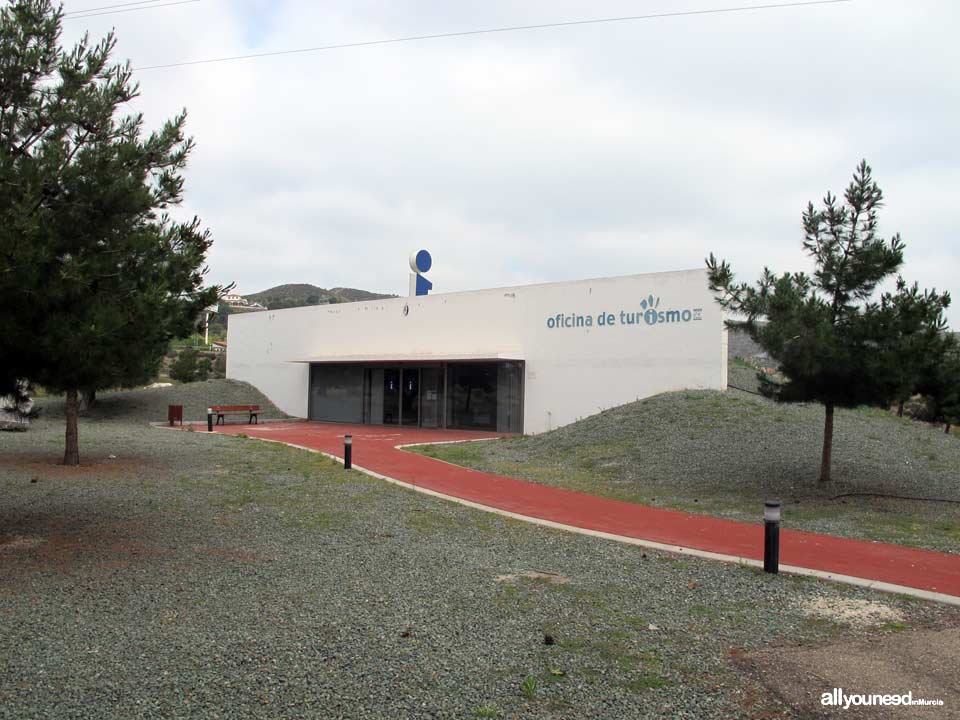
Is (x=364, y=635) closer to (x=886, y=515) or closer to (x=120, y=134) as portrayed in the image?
(x=120, y=134)

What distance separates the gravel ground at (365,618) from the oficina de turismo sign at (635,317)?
1358 centimetres

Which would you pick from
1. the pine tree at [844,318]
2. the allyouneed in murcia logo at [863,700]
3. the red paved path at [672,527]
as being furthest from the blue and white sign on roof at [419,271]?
the allyouneed in murcia logo at [863,700]

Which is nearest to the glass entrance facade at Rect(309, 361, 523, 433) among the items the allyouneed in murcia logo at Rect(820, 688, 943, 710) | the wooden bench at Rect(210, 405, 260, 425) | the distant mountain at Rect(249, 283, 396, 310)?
the wooden bench at Rect(210, 405, 260, 425)

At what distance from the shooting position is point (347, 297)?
13138 centimetres

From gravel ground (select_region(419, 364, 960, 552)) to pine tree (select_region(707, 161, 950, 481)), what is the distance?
5.95 feet

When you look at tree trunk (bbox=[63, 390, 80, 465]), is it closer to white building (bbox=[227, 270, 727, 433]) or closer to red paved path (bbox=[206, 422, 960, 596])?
red paved path (bbox=[206, 422, 960, 596])

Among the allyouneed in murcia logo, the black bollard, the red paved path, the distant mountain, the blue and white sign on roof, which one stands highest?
the distant mountain

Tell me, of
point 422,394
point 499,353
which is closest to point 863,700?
point 499,353

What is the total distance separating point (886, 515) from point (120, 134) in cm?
1148

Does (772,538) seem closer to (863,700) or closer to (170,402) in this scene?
(863,700)

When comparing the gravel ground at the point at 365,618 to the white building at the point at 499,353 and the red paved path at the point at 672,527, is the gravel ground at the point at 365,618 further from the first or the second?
the white building at the point at 499,353

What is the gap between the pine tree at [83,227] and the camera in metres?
6.36

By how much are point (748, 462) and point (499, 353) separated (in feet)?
40.1

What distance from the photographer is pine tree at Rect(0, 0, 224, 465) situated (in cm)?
636
